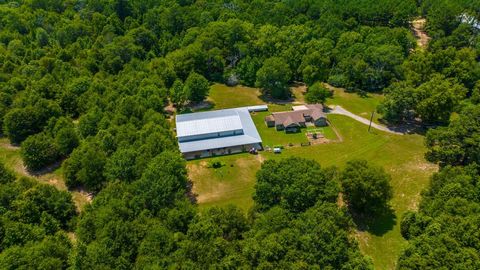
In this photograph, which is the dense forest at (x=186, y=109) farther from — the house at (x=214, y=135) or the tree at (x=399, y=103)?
the house at (x=214, y=135)

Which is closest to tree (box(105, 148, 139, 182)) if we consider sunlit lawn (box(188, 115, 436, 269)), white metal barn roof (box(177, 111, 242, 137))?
sunlit lawn (box(188, 115, 436, 269))

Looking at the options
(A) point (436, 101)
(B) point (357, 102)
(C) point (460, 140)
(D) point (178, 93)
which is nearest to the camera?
(C) point (460, 140)

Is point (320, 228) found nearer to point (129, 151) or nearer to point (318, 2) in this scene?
point (129, 151)

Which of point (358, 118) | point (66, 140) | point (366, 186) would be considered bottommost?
point (358, 118)

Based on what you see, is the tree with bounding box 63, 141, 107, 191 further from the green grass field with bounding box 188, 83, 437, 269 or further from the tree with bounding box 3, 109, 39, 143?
the tree with bounding box 3, 109, 39, 143

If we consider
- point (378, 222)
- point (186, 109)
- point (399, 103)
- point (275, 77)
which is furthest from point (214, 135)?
point (399, 103)

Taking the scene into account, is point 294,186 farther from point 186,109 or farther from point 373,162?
point 186,109
